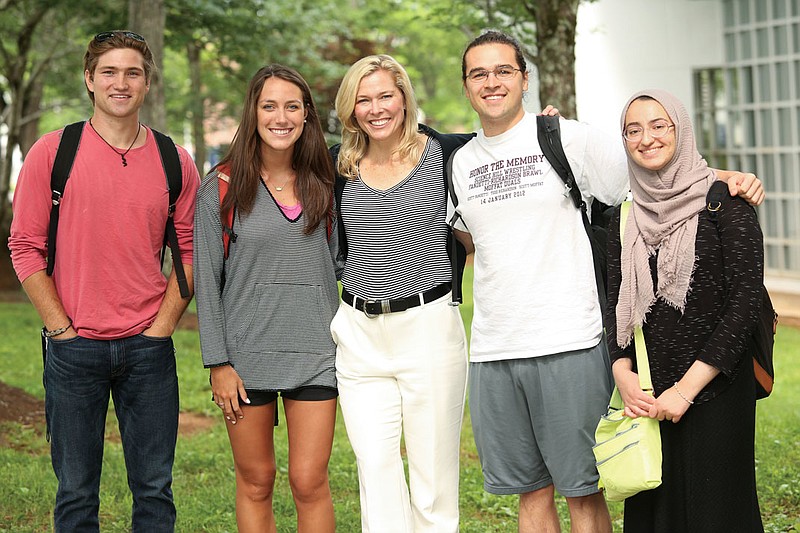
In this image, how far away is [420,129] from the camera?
434cm

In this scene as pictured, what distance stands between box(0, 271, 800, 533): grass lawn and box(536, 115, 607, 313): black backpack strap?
211cm

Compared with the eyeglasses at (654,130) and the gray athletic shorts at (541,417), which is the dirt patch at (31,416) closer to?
the gray athletic shorts at (541,417)

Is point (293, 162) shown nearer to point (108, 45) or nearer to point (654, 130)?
point (108, 45)

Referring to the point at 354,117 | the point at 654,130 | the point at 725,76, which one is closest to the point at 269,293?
the point at 354,117

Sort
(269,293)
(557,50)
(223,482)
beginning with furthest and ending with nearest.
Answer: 1. (557,50)
2. (223,482)
3. (269,293)

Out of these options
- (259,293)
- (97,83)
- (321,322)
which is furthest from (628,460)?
(97,83)

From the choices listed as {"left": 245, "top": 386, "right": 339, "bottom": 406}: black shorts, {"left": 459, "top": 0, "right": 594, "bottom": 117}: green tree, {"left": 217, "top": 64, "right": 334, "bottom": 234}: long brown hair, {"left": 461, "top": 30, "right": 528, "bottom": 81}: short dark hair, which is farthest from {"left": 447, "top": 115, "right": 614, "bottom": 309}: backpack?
{"left": 459, "top": 0, "right": 594, "bottom": 117}: green tree

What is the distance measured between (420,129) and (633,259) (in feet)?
3.98

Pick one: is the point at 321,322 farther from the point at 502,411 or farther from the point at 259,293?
the point at 502,411

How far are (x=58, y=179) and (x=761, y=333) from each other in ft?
9.19

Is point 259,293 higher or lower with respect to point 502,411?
higher

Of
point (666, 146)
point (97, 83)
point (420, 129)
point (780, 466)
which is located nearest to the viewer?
point (666, 146)

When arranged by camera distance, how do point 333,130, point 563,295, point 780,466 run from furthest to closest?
point 333,130, point 780,466, point 563,295

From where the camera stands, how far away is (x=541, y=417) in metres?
3.92
